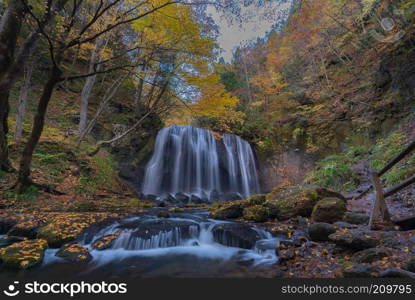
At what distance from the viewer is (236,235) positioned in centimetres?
570

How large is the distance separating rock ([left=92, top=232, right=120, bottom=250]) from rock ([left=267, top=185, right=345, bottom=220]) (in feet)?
15.4

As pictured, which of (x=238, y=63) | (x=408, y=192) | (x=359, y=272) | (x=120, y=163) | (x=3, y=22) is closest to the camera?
(x=359, y=272)

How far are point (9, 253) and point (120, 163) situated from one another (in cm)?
1045

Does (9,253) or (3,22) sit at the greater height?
(3,22)

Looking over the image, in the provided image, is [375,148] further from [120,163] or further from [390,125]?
[120,163]

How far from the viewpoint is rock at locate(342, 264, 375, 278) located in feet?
9.10

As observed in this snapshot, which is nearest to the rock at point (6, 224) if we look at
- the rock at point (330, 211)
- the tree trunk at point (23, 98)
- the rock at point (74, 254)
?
the rock at point (74, 254)

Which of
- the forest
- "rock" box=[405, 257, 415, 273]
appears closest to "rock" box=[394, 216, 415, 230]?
the forest

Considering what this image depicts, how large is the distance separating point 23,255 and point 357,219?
685 centimetres

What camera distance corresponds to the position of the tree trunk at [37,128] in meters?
6.13

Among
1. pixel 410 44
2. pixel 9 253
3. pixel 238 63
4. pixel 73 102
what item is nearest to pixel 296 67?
pixel 238 63

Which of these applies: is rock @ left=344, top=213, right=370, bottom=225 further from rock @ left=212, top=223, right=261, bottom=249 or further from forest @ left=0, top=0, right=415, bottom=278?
rock @ left=212, top=223, right=261, bottom=249

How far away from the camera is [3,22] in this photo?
18.2 feet

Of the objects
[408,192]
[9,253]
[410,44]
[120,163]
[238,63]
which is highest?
[238,63]
